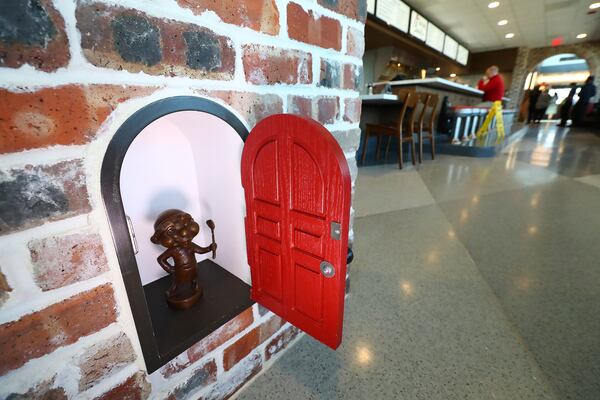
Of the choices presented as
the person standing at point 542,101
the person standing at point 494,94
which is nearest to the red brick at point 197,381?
the person standing at point 494,94

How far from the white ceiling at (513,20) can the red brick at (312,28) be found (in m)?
5.14

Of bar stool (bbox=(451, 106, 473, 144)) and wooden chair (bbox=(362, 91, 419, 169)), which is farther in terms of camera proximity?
bar stool (bbox=(451, 106, 473, 144))

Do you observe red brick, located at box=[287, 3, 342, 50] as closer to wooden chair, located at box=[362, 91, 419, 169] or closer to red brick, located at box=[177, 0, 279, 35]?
red brick, located at box=[177, 0, 279, 35]

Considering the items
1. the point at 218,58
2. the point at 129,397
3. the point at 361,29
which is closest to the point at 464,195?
the point at 361,29

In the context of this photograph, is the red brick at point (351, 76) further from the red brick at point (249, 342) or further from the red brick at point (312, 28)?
the red brick at point (249, 342)

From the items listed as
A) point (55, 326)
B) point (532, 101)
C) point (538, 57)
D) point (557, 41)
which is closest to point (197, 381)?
point (55, 326)

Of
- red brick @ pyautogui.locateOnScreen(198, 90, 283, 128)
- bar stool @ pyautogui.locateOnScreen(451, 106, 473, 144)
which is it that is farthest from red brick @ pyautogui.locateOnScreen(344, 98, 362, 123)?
bar stool @ pyautogui.locateOnScreen(451, 106, 473, 144)

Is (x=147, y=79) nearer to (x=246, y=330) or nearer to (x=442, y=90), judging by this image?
(x=246, y=330)

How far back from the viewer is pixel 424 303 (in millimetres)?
1082

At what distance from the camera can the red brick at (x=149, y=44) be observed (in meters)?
0.38

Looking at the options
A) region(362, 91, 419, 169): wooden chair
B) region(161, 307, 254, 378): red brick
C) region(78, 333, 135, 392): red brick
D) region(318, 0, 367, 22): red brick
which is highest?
region(318, 0, 367, 22): red brick

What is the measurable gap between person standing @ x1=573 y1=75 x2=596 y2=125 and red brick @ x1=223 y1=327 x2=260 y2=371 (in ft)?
36.5

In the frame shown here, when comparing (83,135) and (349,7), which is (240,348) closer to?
(83,135)

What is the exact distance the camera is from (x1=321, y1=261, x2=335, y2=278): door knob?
50 centimetres
